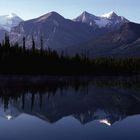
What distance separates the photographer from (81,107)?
181 feet

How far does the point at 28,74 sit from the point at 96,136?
122 metres

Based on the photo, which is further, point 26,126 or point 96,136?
point 26,126

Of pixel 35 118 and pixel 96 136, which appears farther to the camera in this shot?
pixel 35 118

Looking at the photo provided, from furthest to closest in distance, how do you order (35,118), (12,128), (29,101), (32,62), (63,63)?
(63,63)
(32,62)
(29,101)
(35,118)
(12,128)

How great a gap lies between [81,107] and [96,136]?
24832mm

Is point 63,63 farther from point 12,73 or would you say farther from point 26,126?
point 26,126

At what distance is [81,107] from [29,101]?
31.2ft

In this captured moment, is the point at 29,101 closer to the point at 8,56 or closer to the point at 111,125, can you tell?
the point at 111,125

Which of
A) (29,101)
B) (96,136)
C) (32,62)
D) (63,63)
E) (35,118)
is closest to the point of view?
(96,136)

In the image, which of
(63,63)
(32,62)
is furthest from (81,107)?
(63,63)

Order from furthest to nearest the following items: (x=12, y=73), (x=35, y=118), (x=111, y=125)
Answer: (x=12, y=73)
(x=35, y=118)
(x=111, y=125)

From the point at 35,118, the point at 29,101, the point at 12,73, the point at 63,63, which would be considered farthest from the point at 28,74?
the point at 35,118

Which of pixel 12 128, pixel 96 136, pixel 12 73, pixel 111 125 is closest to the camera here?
pixel 96 136

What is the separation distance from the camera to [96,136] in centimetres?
3020
